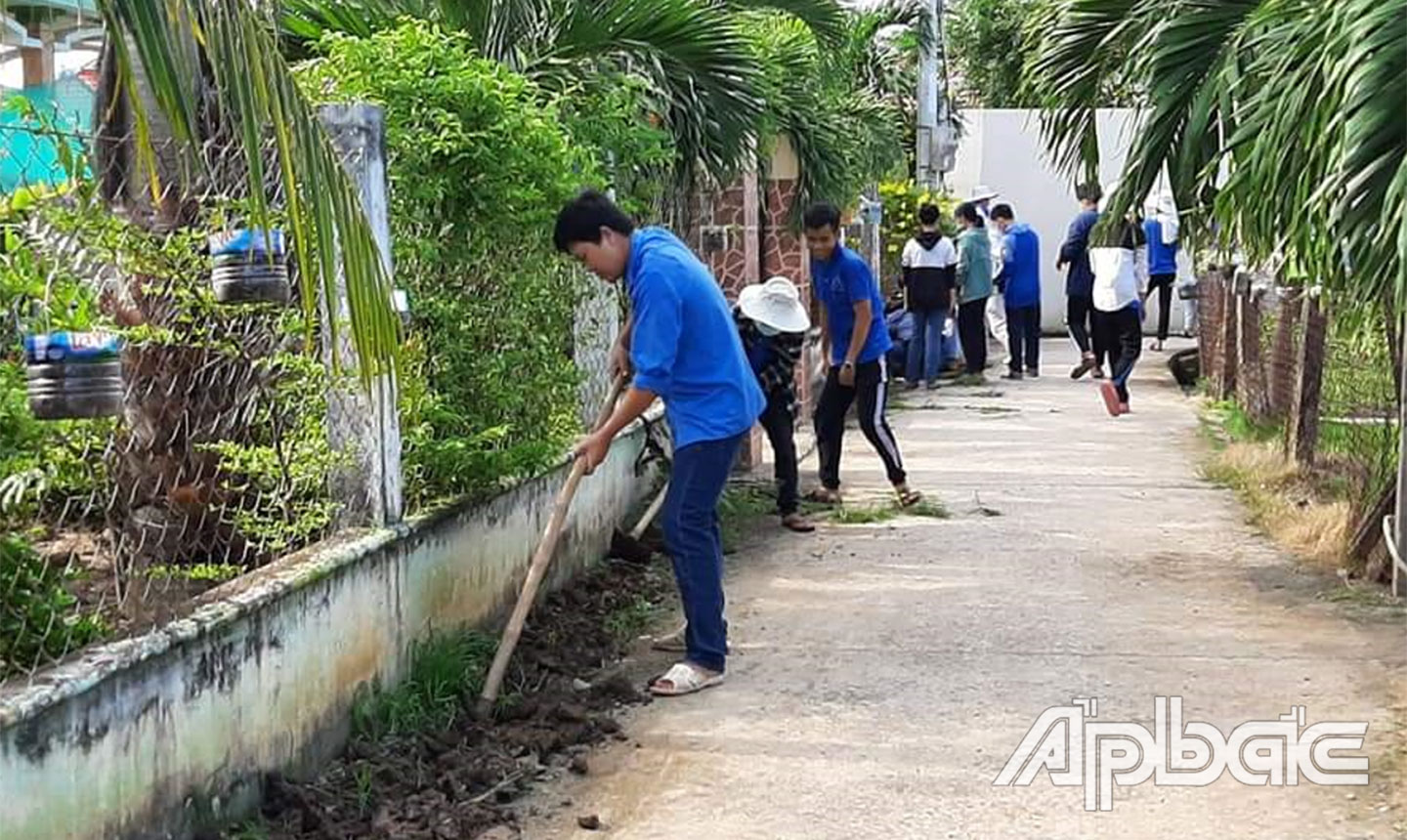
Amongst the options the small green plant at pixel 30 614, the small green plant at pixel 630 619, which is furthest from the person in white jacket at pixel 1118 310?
the small green plant at pixel 30 614

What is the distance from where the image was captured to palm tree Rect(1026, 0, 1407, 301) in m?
5.07

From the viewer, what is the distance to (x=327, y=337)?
5.63m

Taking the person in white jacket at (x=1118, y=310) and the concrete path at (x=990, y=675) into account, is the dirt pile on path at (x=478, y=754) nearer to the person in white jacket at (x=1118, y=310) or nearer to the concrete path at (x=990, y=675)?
the concrete path at (x=990, y=675)

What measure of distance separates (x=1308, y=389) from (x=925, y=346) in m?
7.16

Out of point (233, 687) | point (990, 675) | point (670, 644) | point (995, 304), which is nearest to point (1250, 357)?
point (990, 675)

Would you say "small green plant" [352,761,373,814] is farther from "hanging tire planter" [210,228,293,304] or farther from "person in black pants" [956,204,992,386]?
"person in black pants" [956,204,992,386]

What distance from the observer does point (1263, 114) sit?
247 inches

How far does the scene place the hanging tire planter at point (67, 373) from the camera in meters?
4.08

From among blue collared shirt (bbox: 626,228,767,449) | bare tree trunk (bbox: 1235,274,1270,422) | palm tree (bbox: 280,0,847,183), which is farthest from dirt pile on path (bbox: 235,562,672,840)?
bare tree trunk (bbox: 1235,274,1270,422)

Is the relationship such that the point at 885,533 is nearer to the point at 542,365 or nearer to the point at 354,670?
the point at 542,365

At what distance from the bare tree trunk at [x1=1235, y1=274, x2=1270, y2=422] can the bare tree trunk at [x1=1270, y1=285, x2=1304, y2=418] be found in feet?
1.28

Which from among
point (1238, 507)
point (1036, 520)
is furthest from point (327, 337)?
point (1238, 507)

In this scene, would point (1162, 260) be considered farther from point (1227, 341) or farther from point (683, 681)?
point (683, 681)

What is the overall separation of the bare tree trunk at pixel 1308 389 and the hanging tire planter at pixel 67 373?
6.78 metres
